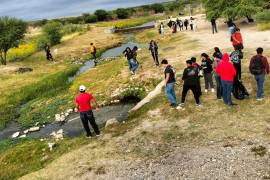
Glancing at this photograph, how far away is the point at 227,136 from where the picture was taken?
16.8 metres

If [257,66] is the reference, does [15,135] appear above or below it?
below

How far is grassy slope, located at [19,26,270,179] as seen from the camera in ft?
54.5

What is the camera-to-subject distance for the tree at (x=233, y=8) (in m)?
50.1

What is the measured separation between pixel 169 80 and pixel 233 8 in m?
33.5

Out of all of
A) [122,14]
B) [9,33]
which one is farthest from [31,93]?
[122,14]

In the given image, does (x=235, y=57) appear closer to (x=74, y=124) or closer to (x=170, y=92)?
(x=170, y=92)

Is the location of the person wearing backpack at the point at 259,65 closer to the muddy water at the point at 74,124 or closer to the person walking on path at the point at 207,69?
the person walking on path at the point at 207,69

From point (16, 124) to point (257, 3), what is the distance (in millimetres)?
35450

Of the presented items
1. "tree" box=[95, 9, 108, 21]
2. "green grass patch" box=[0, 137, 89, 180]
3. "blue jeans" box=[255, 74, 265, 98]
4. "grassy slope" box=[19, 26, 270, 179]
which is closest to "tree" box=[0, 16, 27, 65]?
"green grass patch" box=[0, 137, 89, 180]

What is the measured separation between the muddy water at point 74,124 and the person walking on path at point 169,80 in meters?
3.50

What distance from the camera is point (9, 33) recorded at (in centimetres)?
5581

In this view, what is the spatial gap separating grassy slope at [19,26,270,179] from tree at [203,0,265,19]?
1221 inches

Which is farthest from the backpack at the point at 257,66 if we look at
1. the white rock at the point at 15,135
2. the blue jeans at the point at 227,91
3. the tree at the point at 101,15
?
the tree at the point at 101,15

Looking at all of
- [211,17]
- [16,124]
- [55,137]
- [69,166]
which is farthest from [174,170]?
[211,17]
